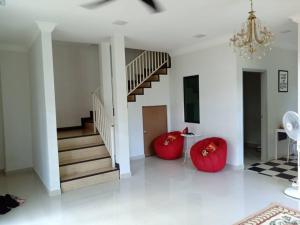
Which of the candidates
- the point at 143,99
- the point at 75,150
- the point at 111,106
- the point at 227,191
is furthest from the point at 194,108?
the point at 75,150

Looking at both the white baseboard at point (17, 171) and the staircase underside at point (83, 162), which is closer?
the staircase underside at point (83, 162)

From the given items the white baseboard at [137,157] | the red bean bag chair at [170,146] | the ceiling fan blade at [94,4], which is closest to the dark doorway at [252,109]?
the red bean bag chair at [170,146]

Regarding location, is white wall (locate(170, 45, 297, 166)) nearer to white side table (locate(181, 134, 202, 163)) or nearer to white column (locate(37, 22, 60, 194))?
white side table (locate(181, 134, 202, 163))

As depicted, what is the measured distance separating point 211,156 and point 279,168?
5.04 feet

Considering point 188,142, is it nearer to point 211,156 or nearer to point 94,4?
point 211,156

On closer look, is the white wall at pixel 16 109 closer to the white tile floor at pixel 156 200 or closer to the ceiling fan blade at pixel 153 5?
the white tile floor at pixel 156 200

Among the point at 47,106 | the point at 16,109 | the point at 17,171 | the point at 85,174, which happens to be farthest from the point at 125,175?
the point at 16,109

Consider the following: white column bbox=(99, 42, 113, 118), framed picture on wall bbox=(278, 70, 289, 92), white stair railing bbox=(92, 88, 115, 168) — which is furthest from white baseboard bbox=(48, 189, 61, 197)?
framed picture on wall bbox=(278, 70, 289, 92)

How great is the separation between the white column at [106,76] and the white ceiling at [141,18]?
0.73 ft

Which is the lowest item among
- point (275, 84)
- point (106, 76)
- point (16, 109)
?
point (16, 109)

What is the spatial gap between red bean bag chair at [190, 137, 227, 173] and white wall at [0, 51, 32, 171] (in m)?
3.78

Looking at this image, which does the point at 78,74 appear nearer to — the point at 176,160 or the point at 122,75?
the point at 122,75

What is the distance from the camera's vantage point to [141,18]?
374 cm

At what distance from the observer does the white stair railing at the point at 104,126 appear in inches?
191
